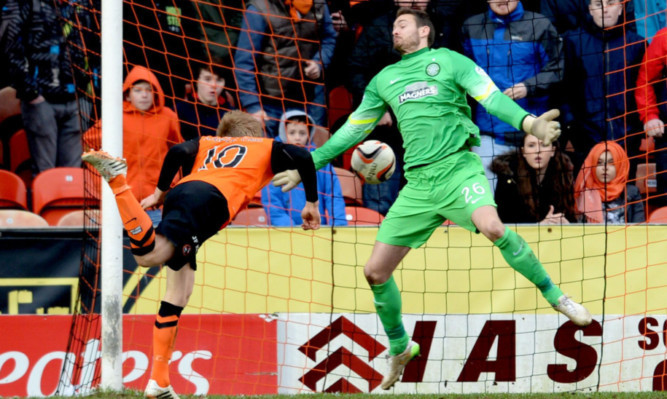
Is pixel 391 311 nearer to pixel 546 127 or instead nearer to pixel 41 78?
pixel 546 127

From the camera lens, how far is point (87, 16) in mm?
7520

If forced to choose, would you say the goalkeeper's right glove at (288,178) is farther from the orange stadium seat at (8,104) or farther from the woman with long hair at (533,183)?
the orange stadium seat at (8,104)

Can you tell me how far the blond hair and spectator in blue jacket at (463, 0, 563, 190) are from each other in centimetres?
244

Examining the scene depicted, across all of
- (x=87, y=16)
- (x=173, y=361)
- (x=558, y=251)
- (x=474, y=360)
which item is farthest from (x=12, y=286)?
(x=558, y=251)

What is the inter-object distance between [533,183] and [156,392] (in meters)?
3.80

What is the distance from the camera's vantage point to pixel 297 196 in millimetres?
8070

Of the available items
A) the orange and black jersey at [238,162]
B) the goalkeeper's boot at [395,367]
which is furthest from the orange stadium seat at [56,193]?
the goalkeeper's boot at [395,367]

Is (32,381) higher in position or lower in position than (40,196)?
lower

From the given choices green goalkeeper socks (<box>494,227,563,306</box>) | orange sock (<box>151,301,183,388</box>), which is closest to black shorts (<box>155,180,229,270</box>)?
orange sock (<box>151,301,183,388</box>)

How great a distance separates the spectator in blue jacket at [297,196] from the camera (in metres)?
→ 7.86

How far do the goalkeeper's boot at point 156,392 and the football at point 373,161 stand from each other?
6.07ft

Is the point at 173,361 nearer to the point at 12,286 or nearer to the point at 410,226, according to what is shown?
the point at 12,286

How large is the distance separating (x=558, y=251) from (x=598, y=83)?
221 cm

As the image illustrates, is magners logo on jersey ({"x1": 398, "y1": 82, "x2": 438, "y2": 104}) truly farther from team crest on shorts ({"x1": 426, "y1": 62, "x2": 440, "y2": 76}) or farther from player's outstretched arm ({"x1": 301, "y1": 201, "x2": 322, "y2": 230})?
player's outstretched arm ({"x1": 301, "y1": 201, "x2": 322, "y2": 230})
